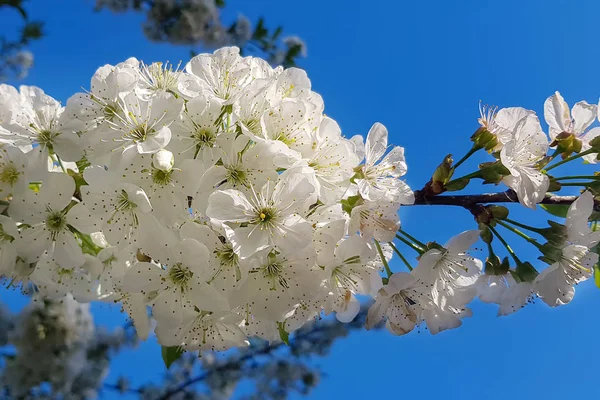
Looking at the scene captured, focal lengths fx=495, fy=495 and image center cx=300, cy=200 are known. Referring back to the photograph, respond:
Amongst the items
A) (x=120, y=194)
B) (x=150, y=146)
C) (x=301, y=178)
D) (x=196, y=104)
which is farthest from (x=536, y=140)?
(x=120, y=194)

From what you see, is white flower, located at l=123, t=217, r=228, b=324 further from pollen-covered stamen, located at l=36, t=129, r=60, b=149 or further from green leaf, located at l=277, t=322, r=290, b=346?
pollen-covered stamen, located at l=36, t=129, r=60, b=149

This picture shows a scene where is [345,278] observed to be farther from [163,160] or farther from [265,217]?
[163,160]

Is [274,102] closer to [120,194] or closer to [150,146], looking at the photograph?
[150,146]

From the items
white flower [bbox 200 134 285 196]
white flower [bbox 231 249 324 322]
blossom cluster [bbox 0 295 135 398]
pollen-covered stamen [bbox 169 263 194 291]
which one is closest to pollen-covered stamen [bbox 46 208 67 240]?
pollen-covered stamen [bbox 169 263 194 291]

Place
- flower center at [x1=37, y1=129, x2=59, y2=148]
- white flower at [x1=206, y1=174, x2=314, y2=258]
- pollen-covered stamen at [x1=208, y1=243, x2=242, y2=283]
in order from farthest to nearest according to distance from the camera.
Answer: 1. flower center at [x1=37, y1=129, x2=59, y2=148]
2. pollen-covered stamen at [x1=208, y1=243, x2=242, y2=283]
3. white flower at [x1=206, y1=174, x2=314, y2=258]

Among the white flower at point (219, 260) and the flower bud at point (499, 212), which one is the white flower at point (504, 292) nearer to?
the flower bud at point (499, 212)

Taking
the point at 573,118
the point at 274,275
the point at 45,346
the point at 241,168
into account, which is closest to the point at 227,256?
the point at 274,275

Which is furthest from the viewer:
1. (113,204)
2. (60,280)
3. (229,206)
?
(60,280)

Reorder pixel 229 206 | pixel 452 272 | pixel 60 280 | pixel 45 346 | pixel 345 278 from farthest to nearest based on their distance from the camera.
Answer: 1. pixel 45 346
2. pixel 60 280
3. pixel 452 272
4. pixel 345 278
5. pixel 229 206
